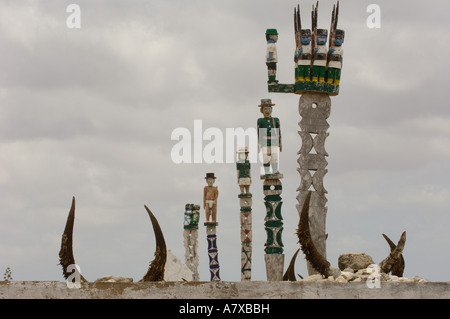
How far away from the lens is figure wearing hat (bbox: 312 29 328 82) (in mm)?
13750

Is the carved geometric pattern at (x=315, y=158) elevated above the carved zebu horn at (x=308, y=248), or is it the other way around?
the carved geometric pattern at (x=315, y=158)

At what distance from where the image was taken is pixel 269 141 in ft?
50.1

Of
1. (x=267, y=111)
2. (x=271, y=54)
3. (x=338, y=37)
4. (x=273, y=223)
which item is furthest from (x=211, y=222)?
(x=338, y=37)

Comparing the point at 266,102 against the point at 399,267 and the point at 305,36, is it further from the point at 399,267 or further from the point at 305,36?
the point at 399,267

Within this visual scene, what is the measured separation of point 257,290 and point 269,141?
697cm

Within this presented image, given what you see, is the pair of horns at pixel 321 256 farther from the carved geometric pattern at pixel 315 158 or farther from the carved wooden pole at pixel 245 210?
the carved wooden pole at pixel 245 210

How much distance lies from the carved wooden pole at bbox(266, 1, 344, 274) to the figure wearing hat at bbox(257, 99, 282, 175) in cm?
159

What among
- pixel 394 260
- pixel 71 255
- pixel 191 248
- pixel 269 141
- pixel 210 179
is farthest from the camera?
pixel 191 248

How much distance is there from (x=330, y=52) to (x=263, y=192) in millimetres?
3717

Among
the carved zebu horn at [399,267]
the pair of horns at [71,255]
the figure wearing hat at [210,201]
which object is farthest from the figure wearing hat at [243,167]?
the pair of horns at [71,255]

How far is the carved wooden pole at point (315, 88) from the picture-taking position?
44.4 ft

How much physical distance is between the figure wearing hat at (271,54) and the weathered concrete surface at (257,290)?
6.53 meters

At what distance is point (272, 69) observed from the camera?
14.4 m
